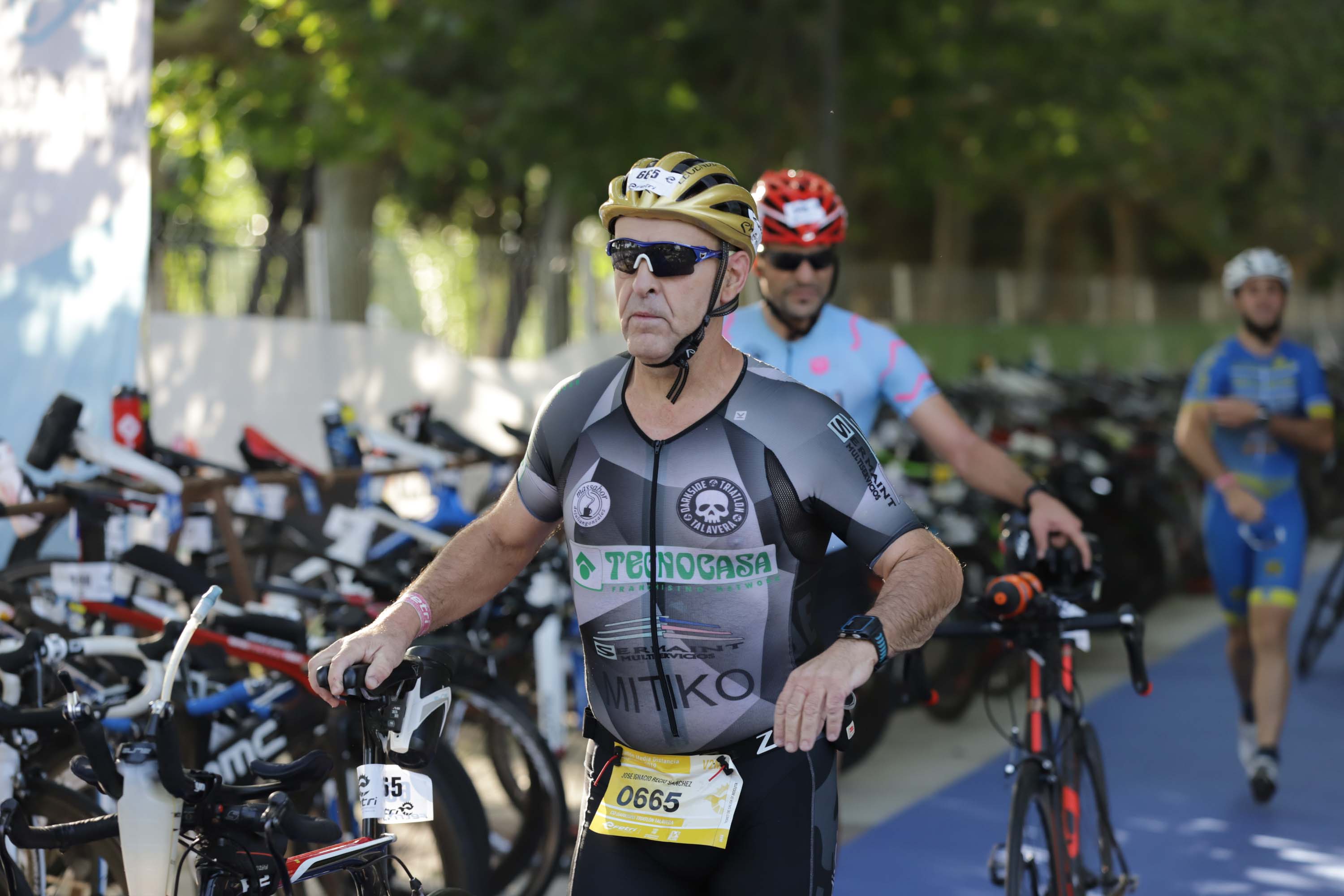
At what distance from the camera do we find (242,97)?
1290cm

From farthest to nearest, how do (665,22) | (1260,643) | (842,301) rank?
(842,301)
(665,22)
(1260,643)

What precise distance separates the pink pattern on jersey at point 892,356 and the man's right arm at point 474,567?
1686 mm

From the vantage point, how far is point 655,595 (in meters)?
2.88

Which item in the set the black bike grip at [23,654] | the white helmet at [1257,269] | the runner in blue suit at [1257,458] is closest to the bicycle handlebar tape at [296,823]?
the black bike grip at [23,654]

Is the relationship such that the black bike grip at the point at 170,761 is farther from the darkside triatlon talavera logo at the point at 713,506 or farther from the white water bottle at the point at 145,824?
the darkside triatlon talavera logo at the point at 713,506

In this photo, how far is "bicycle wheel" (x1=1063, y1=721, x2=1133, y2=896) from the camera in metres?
4.14

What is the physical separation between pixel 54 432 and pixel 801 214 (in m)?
2.48

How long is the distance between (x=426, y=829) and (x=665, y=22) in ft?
36.7

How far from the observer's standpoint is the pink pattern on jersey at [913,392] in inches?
184

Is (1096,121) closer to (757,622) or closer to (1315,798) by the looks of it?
(1315,798)

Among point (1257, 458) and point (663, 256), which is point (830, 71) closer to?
point (1257, 458)

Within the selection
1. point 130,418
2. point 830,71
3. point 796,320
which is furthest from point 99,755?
point 830,71

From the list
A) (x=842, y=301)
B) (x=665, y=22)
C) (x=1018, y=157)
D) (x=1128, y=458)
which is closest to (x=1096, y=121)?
(x=1018, y=157)

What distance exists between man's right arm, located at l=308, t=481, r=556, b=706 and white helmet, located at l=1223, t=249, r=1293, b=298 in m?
4.51
